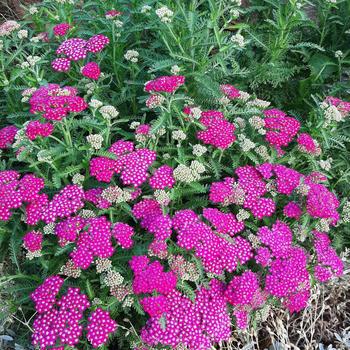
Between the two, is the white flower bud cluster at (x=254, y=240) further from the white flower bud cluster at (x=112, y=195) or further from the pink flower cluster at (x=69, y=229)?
the pink flower cluster at (x=69, y=229)

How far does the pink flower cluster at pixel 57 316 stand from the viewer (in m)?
2.31

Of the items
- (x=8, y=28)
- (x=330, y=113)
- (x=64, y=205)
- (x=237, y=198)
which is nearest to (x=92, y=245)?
(x=64, y=205)

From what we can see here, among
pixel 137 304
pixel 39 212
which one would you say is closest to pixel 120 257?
pixel 137 304

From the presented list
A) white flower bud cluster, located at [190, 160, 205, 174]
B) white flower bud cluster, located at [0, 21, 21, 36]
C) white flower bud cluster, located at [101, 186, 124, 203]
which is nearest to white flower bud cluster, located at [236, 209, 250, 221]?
white flower bud cluster, located at [190, 160, 205, 174]

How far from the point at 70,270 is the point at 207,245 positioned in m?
0.80

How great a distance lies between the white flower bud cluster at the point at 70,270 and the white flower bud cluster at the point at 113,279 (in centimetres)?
19

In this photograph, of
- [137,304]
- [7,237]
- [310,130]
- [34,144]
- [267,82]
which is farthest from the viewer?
[267,82]

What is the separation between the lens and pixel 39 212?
2.61m

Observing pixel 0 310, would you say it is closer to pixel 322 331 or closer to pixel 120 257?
pixel 120 257

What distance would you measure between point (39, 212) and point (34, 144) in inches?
17.4

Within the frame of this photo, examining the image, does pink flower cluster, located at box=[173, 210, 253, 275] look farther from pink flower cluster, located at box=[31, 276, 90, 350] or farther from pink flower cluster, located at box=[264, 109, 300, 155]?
pink flower cluster, located at box=[264, 109, 300, 155]

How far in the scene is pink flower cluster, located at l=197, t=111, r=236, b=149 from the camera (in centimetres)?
288

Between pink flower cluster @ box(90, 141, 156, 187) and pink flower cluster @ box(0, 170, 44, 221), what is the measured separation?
0.36 metres

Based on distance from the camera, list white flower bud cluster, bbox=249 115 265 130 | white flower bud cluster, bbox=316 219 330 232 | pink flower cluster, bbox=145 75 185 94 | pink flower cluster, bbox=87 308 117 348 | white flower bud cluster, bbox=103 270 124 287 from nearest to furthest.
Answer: pink flower cluster, bbox=87 308 117 348
white flower bud cluster, bbox=103 270 124 287
pink flower cluster, bbox=145 75 185 94
white flower bud cluster, bbox=316 219 330 232
white flower bud cluster, bbox=249 115 265 130
